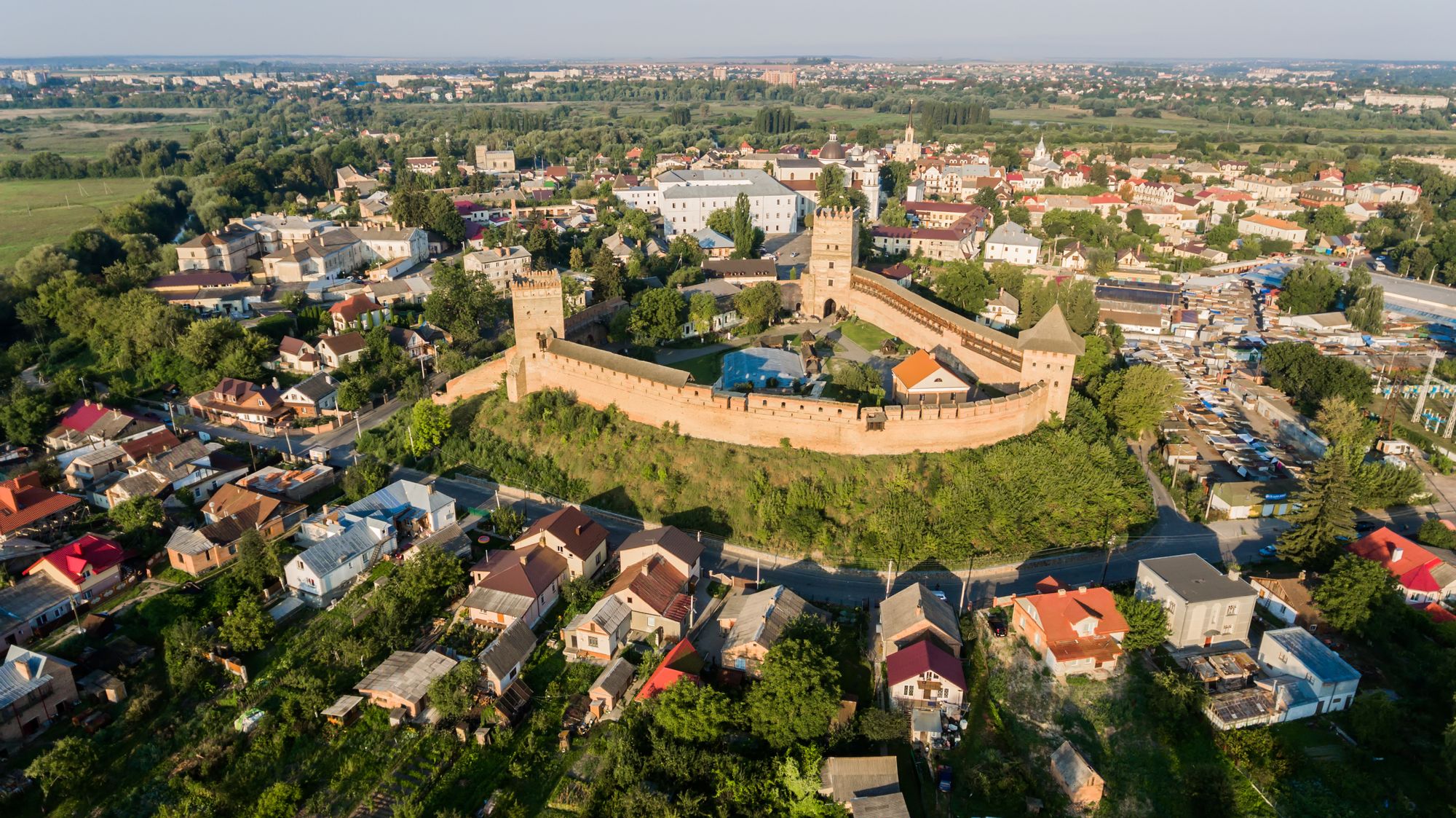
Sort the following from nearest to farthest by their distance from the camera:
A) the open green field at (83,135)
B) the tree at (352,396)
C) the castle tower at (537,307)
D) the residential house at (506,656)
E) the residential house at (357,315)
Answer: the residential house at (506,656) → the castle tower at (537,307) → the tree at (352,396) → the residential house at (357,315) → the open green field at (83,135)

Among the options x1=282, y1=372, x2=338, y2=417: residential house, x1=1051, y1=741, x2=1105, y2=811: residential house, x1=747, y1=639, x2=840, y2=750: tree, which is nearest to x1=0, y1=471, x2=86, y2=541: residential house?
x1=282, y1=372, x2=338, y2=417: residential house

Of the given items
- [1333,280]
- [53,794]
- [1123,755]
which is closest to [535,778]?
[53,794]

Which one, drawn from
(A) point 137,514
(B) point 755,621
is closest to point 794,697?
(B) point 755,621

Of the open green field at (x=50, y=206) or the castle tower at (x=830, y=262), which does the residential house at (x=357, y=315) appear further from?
the open green field at (x=50, y=206)

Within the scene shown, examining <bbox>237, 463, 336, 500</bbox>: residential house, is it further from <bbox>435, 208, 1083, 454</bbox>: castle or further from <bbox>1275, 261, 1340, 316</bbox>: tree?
<bbox>1275, 261, 1340, 316</bbox>: tree

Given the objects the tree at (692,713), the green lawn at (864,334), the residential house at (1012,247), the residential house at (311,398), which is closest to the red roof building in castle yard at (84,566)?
the residential house at (311,398)

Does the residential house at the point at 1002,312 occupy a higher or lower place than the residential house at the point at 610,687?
higher

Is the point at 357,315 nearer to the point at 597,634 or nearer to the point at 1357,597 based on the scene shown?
the point at 597,634
